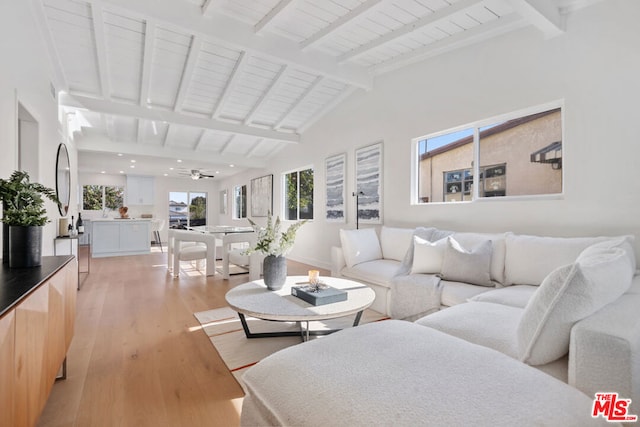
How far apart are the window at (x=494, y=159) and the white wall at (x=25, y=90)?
3944mm

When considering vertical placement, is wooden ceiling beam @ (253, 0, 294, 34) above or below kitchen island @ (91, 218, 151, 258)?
above

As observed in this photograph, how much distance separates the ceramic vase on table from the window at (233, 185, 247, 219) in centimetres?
724

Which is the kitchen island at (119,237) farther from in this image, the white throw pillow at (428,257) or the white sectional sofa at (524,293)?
the white throw pillow at (428,257)

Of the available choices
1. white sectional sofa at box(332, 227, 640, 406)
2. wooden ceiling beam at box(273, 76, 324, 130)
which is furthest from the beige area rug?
wooden ceiling beam at box(273, 76, 324, 130)

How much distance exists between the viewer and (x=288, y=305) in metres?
2.14

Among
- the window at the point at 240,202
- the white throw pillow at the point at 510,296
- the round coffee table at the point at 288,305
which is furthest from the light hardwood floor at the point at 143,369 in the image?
the window at the point at 240,202

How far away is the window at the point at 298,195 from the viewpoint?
6367mm

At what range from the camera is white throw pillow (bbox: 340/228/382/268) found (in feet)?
12.1

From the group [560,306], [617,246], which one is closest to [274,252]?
[560,306]

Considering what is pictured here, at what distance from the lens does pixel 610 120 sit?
8.10ft

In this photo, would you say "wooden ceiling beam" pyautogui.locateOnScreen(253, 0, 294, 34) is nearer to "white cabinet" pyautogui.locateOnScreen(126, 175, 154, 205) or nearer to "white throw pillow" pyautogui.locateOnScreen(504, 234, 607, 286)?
"white throw pillow" pyautogui.locateOnScreen(504, 234, 607, 286)

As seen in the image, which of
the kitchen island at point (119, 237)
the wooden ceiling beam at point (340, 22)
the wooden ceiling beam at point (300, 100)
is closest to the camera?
the wooden ceiling beam at point (340, 22)

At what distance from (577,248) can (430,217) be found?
169cm

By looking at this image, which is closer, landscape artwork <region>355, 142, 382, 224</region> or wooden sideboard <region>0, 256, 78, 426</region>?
wooden sideboard <region>0, 256, 78, 426</region>
